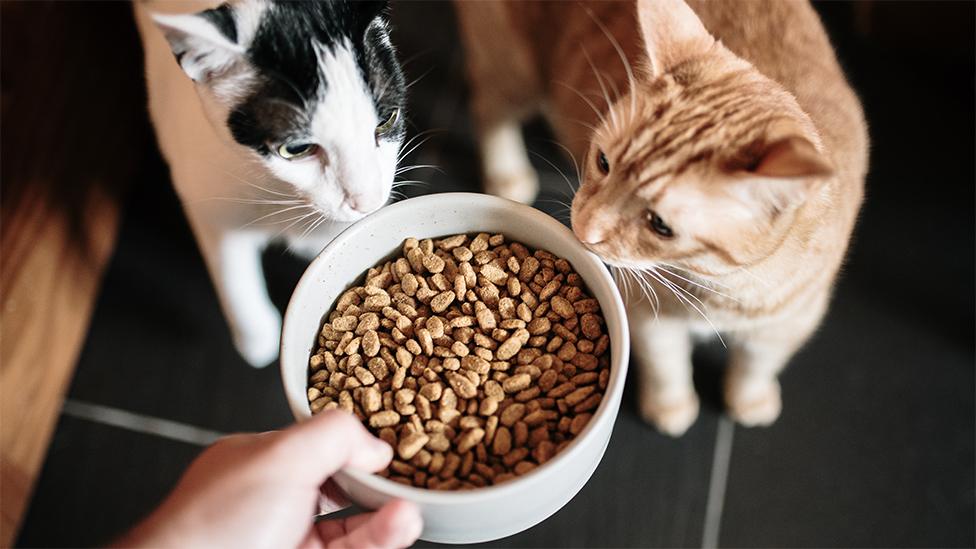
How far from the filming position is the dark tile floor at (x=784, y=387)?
1387mm

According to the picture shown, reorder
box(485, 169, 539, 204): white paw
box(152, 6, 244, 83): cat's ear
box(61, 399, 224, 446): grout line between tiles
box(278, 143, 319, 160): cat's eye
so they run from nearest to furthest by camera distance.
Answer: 1. box(152, 6, 244, 83): cat's ear
2. box(278, 143, 319, 160): cat's eye
3. box(61, 399, 224, 446): grout line between tiles
4. box(485, 169, 539, 204): white paw

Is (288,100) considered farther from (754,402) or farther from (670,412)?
(754,402)

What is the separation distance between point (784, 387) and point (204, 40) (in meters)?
1.18

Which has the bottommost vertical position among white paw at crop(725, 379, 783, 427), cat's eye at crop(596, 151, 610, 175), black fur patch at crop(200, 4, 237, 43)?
white paw at crop(725, 379, 783, 427)

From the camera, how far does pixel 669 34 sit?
86 cm

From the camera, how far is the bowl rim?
650 millimetres

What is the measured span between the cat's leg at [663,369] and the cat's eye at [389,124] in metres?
0.41

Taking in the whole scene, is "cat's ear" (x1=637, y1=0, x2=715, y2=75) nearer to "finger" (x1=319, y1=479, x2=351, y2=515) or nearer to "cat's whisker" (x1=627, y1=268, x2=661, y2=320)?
"cat's whisker" (x1=627, y1=268, x2=661, y2=320)

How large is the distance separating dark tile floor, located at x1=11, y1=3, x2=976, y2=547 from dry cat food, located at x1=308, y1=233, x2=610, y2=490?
0.51m

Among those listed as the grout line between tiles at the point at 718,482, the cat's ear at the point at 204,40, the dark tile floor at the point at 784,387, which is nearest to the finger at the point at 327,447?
the cat's ear at the point at 204,40

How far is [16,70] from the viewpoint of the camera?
1.34 m

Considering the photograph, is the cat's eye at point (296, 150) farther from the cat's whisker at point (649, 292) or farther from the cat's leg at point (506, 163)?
the cat's leg at point (506, 163)

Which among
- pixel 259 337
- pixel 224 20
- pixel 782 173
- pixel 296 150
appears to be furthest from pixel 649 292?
pixel 259 337

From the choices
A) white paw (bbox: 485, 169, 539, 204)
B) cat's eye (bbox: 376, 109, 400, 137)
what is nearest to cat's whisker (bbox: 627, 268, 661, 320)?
cat's eye (bbox: 376, 109, 400, 137)
